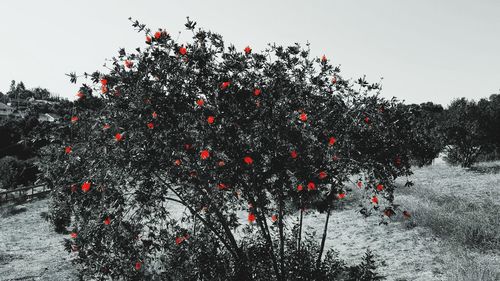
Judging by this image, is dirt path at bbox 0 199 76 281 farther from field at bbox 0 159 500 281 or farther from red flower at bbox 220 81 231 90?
red flower at bbox 220 81 231 90

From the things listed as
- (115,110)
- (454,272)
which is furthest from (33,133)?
(454,272)

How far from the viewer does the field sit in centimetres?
729

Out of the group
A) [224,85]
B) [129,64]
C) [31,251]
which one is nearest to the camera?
[224,85]

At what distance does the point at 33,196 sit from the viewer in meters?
20.4

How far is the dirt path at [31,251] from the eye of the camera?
938 centimetres

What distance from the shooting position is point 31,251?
12.0m

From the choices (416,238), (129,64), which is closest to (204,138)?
(129,64)

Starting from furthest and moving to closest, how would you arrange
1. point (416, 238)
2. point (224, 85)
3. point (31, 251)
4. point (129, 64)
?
point (31, 251), point (416, 238), point (129, 64), point (224, 85)

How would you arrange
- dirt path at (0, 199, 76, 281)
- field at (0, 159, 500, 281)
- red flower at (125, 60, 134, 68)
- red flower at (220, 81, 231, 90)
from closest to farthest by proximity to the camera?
red flower at (220, 81, 231, 90) < red flower at (125, 60, 134, 68) < field at (0, 159, 500, 281) < dirt path at (0, 199, 76, 281)

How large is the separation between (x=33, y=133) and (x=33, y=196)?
63.9 ft

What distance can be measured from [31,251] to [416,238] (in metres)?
12.0

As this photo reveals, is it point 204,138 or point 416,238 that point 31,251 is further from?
point 416,238

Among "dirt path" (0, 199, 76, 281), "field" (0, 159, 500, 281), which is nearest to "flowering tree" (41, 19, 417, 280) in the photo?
"field" (0, 159, 500, 281)

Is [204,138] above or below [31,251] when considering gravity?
above
